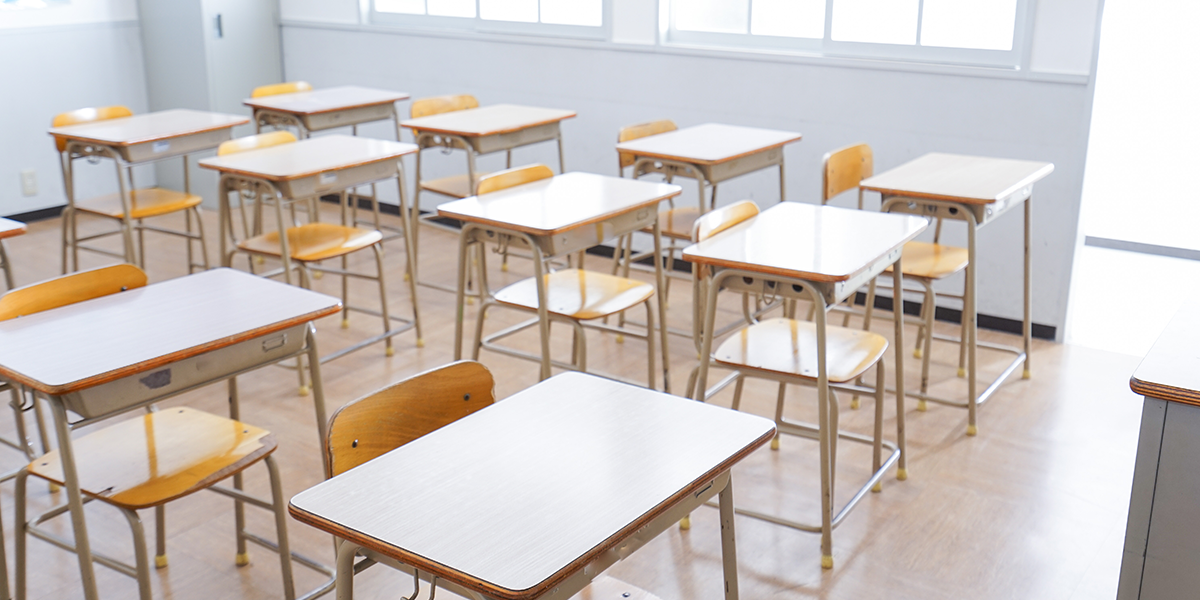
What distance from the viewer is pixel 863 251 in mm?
2588

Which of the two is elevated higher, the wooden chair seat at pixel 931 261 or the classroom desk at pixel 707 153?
the classroom desk at pixel 707 153

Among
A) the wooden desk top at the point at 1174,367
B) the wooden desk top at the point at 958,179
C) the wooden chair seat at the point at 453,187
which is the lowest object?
the wooden chair seat at the point at 453,187

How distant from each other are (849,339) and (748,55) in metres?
2.27

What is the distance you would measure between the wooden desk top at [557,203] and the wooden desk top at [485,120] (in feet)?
2.78

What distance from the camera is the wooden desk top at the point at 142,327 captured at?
1955mm

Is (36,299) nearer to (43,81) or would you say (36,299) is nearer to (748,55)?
(748,55)

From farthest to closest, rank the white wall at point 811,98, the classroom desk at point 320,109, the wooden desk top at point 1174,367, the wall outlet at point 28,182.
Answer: the wall outlet at point 28,182
the classroom desk at point 320,109
the white wall at point 811,98
the wooden desk top at point 1174,367

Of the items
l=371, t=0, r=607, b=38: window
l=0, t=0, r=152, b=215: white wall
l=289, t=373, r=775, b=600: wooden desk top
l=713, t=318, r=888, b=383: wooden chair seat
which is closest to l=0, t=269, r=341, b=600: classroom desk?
l=289, t=373, r=775, b=600: wooden desk top

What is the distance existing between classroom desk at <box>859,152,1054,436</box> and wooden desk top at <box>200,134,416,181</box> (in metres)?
1.80

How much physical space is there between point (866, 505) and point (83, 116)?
3.75 m

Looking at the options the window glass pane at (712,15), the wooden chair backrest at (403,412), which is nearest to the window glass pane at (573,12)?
the window glass pane at (712,15)

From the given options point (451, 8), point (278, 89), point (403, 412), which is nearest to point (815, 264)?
point (403, 412)

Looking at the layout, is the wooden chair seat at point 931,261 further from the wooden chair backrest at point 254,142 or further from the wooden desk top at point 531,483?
the wooden chair backrest at point 254,142

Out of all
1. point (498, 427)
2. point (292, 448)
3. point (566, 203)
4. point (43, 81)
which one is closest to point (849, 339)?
point (566, 203)
